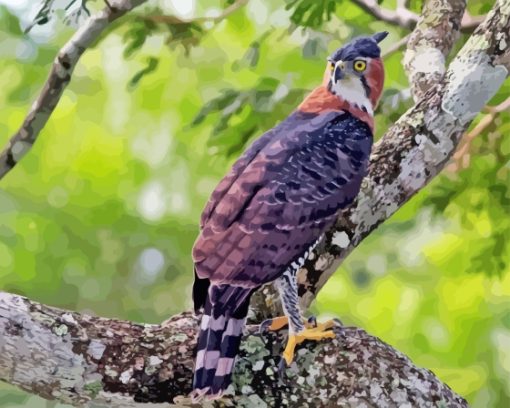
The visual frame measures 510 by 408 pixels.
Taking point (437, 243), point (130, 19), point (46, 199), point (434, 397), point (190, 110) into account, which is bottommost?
point (437, 243)

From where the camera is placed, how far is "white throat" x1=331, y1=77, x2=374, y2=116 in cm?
121

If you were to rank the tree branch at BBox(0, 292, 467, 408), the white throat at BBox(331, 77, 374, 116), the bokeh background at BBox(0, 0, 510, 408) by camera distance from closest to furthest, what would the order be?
the tree branch at BBox(0, 292, 467, 408), the white throat at BBox(331, 77, 374, 116), the bokeh background at BBox(0, 0, 510, 408)

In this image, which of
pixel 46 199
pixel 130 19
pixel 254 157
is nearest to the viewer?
pixel 254 157

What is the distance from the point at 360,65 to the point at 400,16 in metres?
0.65

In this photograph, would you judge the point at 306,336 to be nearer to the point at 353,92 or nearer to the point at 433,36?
the point at 353,92

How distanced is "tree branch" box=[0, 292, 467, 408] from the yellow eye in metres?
0.38

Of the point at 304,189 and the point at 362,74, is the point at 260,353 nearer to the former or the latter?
the point at 304,189

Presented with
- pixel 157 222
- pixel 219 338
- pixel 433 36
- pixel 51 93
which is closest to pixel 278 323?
pixel 219 338

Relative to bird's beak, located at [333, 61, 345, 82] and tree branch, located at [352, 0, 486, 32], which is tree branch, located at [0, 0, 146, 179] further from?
tree branch, located at [352, 0, 486, 32]

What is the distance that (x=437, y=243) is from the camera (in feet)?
8.52

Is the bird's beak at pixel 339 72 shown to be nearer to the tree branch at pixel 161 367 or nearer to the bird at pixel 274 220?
the bird at pixel 274 220

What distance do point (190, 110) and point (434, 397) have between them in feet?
5.46

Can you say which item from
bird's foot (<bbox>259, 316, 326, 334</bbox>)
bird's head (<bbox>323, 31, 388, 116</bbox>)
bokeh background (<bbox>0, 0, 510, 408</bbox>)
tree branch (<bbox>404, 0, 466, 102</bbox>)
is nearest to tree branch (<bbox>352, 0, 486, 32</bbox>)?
tree branch (<bbox>404, 0, 466, 102</bbox>)

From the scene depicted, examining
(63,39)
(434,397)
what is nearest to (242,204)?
(434,397)
